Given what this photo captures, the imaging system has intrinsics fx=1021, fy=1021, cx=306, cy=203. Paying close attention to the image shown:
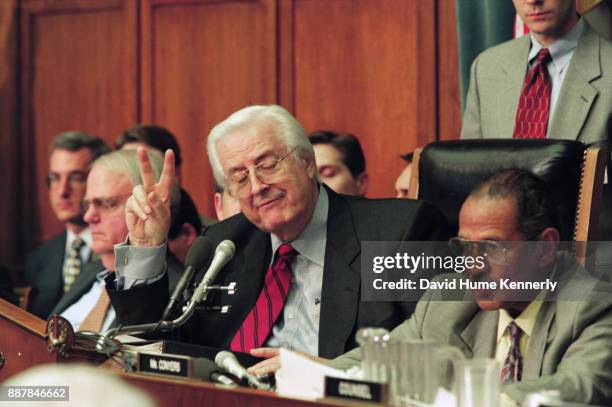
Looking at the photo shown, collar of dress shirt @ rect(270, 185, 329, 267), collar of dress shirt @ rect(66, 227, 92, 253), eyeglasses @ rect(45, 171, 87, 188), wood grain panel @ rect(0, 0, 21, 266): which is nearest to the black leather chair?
collar of dress shirt @ rect(270, 185, 329, 267)

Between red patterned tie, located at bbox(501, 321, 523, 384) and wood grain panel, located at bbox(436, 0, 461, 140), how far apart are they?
2564 millimetres

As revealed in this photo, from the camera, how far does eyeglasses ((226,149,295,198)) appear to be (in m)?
2.86

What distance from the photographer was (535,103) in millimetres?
3457

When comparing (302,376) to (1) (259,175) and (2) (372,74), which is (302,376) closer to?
(1) (259,175)

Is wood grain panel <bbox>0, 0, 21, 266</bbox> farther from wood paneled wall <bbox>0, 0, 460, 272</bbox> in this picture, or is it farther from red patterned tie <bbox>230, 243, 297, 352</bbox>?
red patterned tie <bbox>230, 243, 297, 352</bbox>

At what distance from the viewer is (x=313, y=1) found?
510cm

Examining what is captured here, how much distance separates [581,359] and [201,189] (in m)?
3.54

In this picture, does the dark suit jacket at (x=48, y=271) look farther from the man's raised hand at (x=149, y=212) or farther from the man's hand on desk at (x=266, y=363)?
the man's hand on desk at (x=266, y=363)

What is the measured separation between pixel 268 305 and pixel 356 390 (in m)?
1.24

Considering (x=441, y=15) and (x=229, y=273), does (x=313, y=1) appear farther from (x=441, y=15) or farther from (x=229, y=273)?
(x=229, y=273)

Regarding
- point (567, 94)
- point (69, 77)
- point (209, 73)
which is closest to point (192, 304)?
point (567, 94)

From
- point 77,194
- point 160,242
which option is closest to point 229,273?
point 160,242

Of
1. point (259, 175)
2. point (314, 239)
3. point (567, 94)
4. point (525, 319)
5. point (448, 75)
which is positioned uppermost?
point (448, 75)

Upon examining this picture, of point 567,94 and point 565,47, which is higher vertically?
point 565,47
